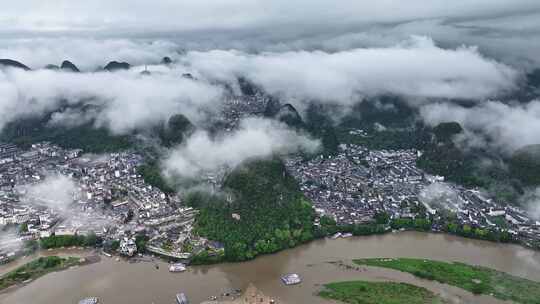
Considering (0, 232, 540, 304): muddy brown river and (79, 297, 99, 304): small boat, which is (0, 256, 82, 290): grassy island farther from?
(79, 297, 99, 304): small boat

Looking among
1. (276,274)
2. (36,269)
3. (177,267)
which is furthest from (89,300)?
(276,274)

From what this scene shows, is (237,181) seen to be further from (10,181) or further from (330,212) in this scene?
(10,181)

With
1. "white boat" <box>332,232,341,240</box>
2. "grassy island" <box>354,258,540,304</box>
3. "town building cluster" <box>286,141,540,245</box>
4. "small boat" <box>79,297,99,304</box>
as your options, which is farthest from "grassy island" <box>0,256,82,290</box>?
"town building cluster" <box>286,141,540,245</box>

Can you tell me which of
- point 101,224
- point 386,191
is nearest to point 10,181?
point 101,224

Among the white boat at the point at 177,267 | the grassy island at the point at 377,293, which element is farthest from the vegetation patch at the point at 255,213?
the grassy island at the point at 377,293

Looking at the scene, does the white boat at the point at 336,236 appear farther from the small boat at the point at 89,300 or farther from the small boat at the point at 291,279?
the small boat at the point at 89,300

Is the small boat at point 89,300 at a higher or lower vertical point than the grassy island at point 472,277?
higher
